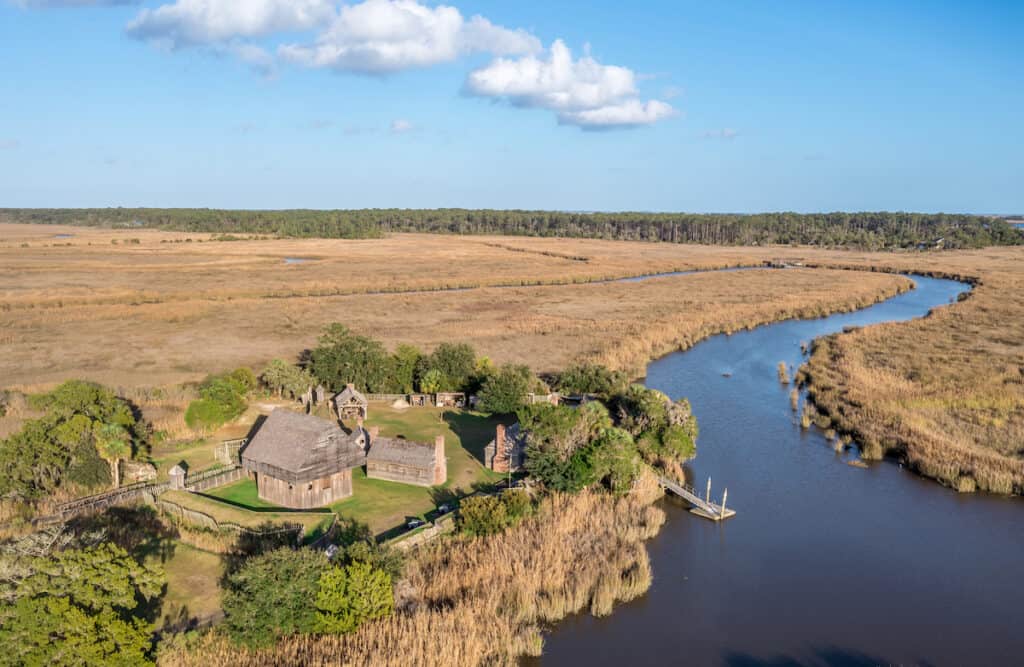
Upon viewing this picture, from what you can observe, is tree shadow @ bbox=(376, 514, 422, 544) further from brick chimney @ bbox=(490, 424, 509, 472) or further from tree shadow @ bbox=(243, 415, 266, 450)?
tree shadow @ bbox=(243, 415, 266, 450)

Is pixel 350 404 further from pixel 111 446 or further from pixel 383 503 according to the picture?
pixel 111 446

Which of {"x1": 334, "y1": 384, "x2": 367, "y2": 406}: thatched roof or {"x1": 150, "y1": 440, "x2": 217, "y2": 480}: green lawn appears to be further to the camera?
{"x1": 334, "y1": 384, "x2": 367, "y2": 406}: thatched roof

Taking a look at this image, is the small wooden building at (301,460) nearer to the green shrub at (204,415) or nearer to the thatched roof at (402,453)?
the thatched roof at (402,453)

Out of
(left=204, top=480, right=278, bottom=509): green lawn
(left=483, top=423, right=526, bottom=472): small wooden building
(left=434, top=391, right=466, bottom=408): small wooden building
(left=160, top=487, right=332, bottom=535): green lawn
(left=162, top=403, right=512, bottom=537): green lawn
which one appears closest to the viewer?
(left=160, top=487, right=332, bottom=535): green lawn

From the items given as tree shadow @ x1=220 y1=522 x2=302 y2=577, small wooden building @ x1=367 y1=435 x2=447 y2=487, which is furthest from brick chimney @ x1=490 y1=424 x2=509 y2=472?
tree shadow @ x1=220 y1=522 x2=302 y2=577

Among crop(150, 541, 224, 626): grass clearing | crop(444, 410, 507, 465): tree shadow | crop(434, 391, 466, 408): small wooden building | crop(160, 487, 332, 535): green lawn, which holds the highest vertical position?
crop(434, 391, 466, 408): small wooden building

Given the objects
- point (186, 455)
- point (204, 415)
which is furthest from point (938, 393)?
point (186, 455)

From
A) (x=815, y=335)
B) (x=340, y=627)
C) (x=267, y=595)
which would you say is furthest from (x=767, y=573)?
(x=815, y=335)

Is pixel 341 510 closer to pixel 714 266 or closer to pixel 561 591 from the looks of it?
pixel 561 591

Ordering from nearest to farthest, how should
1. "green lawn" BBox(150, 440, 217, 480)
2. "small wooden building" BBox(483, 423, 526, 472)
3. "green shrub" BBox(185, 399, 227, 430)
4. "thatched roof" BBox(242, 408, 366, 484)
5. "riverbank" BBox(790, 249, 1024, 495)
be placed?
"thatched roof" BBox(242, 408, 366, 484)
"small wooden building" BBox(483, 423, 526, 472)
"green lawn" BBox(150, 440, 217, 480)
"riverbank" BBox(790, 249, 1024, 495)
"green shrub" BBox(185, 399, 227, 430)
